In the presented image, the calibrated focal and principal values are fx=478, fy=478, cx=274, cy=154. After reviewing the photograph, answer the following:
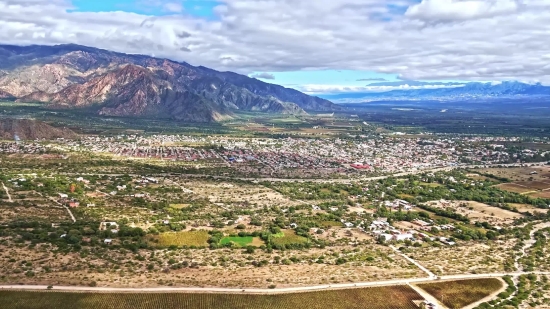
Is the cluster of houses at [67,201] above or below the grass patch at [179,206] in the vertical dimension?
above

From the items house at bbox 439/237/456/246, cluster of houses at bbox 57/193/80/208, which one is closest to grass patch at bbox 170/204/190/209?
cluster of houses at bbox 57/193/80/208

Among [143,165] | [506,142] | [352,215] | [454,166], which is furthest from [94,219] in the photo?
[506,142]

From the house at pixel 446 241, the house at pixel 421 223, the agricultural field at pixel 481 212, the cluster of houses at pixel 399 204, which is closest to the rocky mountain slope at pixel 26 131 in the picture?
the cluster of houses at pixel 399 204

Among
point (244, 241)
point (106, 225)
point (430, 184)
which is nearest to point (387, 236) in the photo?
point (244, 241)

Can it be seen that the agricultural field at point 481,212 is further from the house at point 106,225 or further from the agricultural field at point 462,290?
the house at point 106,225

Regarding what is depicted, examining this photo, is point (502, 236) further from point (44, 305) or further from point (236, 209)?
point (44, 305)

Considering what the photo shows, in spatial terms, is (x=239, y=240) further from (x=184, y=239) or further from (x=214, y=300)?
(x=214, y=300)
